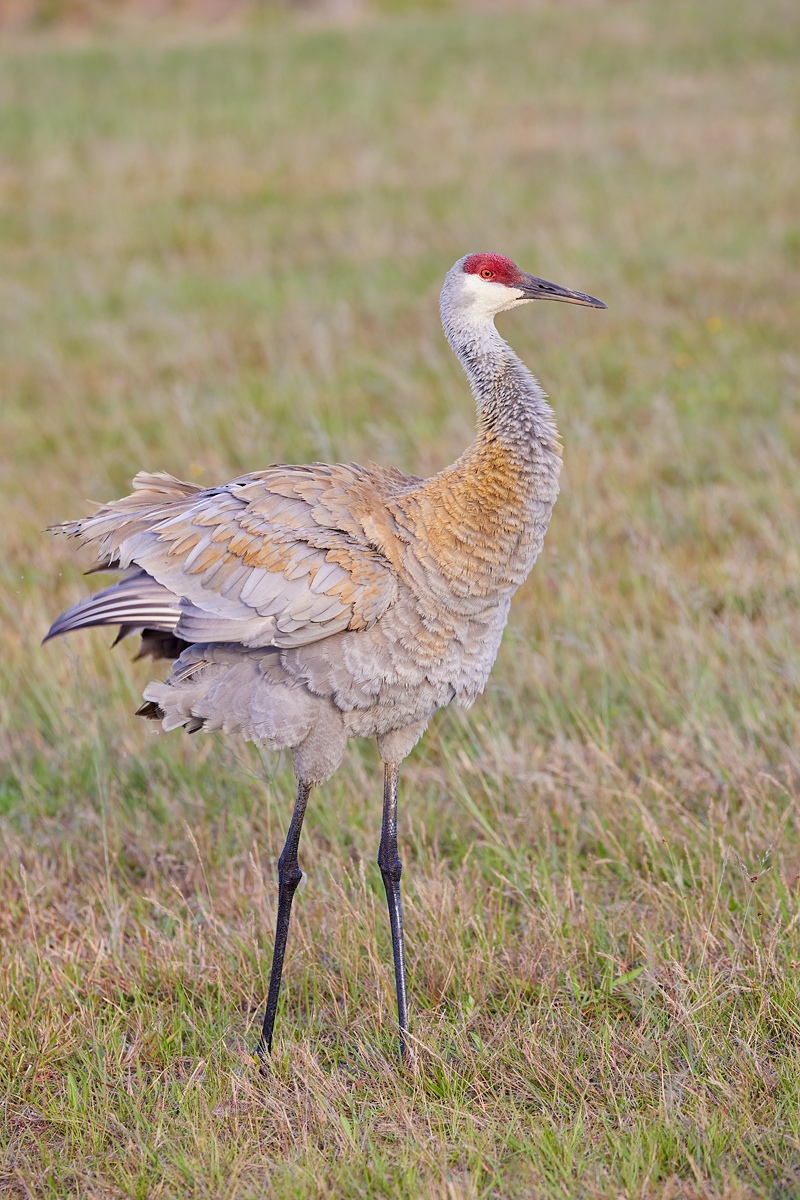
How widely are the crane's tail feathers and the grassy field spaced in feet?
2.58

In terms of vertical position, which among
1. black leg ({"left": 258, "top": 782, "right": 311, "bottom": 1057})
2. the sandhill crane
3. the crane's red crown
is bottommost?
black leg ({"left": 258, "top": 782, "right": 311, "bottom": 1057})

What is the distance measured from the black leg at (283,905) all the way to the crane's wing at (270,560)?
485 mm

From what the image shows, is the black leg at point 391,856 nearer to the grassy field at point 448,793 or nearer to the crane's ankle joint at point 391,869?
the crane's ankle joint at point 391,869

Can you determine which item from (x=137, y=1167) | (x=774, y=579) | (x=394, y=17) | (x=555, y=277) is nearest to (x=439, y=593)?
(x=137, y=1167)

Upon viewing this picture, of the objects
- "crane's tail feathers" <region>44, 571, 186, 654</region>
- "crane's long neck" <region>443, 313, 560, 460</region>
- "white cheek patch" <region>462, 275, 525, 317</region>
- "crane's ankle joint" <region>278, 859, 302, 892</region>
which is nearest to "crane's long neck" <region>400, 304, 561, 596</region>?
"crane's long neck" <region>443, 313, 560, 460</region>

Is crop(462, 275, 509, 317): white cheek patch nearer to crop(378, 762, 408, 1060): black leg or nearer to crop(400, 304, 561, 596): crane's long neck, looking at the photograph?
crop(400, 304, 561, 596): crane's long neck

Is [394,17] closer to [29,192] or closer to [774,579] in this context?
[29,192]

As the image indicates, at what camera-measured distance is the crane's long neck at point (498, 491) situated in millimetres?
3312

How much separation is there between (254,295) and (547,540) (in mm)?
4782

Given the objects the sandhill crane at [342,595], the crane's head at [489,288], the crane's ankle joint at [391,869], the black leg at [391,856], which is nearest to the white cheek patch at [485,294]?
the crane's head at [489,288]

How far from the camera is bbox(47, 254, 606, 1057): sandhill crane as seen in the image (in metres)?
3.24

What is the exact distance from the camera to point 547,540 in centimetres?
587

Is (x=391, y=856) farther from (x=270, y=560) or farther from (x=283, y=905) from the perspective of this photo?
(x=270, y=560)

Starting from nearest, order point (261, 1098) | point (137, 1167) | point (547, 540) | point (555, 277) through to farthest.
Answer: point (137, 1167), point (261, 1098), point (547, 540), point (555, 277)
